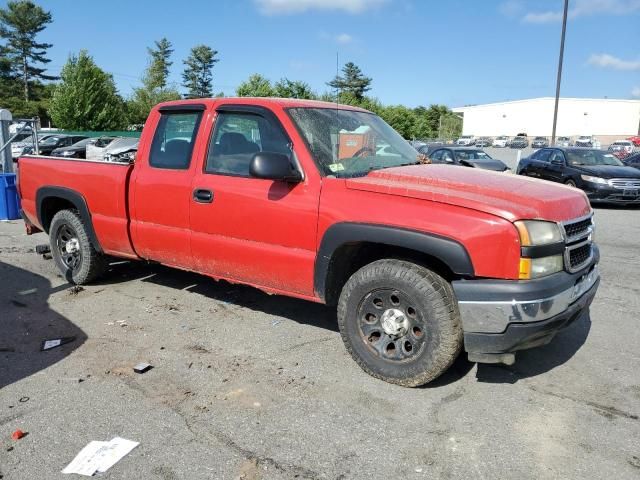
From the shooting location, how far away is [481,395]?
3.46 metres

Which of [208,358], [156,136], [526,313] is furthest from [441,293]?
[156,136]

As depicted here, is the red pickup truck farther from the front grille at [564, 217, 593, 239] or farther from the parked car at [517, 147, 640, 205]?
the parked car at [517, 147, 640, 205]

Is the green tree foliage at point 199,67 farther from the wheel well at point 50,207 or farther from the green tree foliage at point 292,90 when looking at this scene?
the wheel well at point 50,207

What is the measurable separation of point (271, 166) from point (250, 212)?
20.5 inches

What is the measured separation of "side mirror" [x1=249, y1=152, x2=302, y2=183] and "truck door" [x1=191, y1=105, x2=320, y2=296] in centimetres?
16

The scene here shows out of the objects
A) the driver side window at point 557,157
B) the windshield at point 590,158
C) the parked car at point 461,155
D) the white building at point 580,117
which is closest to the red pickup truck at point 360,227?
the windshield at point 590,158

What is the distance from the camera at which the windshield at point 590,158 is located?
45.4 feet

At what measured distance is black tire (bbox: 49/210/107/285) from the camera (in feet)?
18.2

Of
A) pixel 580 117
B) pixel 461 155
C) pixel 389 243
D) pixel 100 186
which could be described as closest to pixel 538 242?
pixel 389 243

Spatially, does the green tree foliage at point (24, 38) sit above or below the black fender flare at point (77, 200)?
above

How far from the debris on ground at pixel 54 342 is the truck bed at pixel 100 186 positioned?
1033 millimetres

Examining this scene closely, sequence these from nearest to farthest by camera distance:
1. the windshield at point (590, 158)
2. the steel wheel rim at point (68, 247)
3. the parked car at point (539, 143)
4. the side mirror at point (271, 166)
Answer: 1. the side mirror at point (271, 166)
2. the steel wheel rim at point (68, 247)
3. the windshield at point (590, 158)
4. the parked car at point (539, 143)

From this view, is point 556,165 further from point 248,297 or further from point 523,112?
point 523,112

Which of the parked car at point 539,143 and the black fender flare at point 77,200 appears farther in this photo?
the parked car at point 539,143
